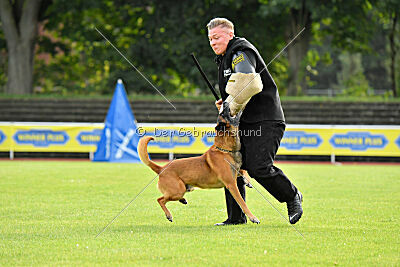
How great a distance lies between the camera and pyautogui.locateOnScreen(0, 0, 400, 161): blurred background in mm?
20844

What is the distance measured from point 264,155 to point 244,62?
927 millimetres

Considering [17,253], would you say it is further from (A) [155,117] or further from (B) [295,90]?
(B) [295,90]

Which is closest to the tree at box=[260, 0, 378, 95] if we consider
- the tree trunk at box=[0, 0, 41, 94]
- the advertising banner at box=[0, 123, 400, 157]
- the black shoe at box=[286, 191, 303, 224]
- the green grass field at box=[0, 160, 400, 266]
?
the advertising banner at box=[0, 123, 400, 157]

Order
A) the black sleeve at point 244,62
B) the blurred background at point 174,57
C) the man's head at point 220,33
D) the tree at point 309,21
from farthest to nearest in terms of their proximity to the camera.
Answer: the tree at point 309,21 < the blurred background at point 174,57 < the man's head at point 220,33 < the black sleeve at point 244,62

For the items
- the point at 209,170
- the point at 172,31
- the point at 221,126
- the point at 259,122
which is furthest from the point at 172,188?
the point at 172,31

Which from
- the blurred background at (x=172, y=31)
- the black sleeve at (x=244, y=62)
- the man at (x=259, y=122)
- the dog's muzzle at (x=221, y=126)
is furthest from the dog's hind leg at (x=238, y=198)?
the blurred background at (x=172, y=31)

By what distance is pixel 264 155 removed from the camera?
6312 millimetres

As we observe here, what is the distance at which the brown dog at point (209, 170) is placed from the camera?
6.30m

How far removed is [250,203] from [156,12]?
776 inches

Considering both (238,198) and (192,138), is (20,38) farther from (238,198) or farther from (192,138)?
(238,198)

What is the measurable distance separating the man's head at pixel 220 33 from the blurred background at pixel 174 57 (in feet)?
39.2

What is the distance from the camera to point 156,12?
2738 centimetres

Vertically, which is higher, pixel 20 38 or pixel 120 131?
pixel 20 38

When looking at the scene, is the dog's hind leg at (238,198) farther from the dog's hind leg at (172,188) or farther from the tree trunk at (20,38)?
the tree trunk at (20,38)
